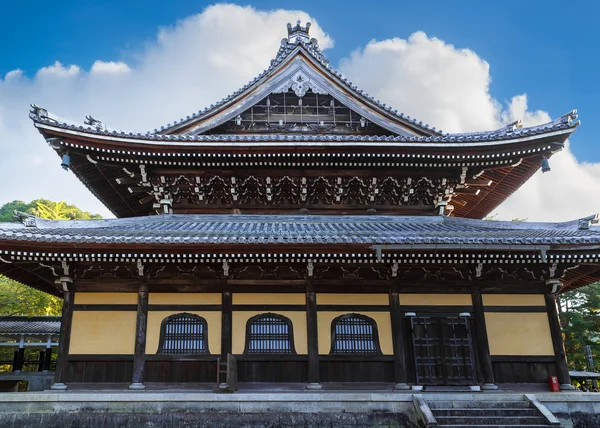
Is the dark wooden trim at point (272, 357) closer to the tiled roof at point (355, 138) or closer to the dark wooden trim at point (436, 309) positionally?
the dark wooden trim at point (436, 309)

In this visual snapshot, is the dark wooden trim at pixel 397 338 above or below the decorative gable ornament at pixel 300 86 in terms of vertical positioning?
below

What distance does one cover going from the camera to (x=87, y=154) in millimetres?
12914

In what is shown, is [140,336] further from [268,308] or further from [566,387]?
[566,387]

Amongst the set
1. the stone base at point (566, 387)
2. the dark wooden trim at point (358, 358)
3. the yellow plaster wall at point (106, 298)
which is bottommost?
the stone base at point (566, 387)

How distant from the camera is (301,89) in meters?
15.3

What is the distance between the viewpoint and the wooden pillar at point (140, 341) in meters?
10.9

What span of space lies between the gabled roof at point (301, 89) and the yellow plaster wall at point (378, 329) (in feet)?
20.6

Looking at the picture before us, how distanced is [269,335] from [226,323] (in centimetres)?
Answer: 117

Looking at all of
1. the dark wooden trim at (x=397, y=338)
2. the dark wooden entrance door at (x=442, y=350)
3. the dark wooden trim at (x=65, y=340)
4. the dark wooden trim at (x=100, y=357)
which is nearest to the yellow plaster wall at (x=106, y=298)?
the dark wooden trim at (x=65, y=340)

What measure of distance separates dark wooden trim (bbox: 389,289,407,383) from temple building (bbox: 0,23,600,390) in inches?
1.4

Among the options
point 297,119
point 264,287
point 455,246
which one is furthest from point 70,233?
point 455,246

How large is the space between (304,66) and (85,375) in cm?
1192

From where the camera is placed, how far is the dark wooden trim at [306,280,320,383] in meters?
11.1

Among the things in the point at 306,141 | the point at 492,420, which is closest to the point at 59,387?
the point at 306,141
